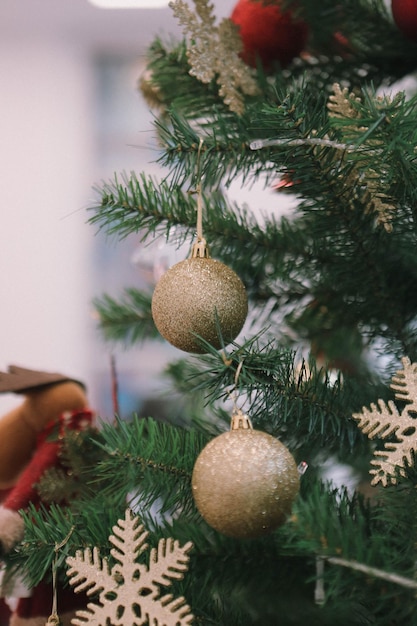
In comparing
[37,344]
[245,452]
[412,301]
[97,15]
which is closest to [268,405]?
[245,452]

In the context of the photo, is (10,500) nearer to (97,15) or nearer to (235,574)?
(235,574)

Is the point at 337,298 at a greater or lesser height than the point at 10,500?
greater

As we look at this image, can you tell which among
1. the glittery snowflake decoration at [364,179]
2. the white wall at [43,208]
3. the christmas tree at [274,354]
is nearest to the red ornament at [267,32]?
the christmas tree at [274,354]

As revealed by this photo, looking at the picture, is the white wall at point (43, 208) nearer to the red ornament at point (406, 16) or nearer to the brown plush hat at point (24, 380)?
the brown plush hat at point (24, 380)

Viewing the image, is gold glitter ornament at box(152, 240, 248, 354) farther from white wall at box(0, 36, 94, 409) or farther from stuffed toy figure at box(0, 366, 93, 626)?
white wall at box(0, 36, 94, 409)

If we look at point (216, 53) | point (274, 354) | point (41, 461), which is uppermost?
point (216, 53)

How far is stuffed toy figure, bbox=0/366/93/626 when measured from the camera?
49 centimetres

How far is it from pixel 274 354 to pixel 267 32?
307 mm

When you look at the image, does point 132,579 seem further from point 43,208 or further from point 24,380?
point 43,208

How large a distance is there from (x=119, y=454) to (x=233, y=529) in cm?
10

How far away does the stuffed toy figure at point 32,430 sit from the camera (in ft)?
1.60

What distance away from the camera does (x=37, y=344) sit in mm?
1718

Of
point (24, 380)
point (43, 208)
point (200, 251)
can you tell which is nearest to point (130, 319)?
point (24, 380)

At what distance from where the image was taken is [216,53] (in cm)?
46
